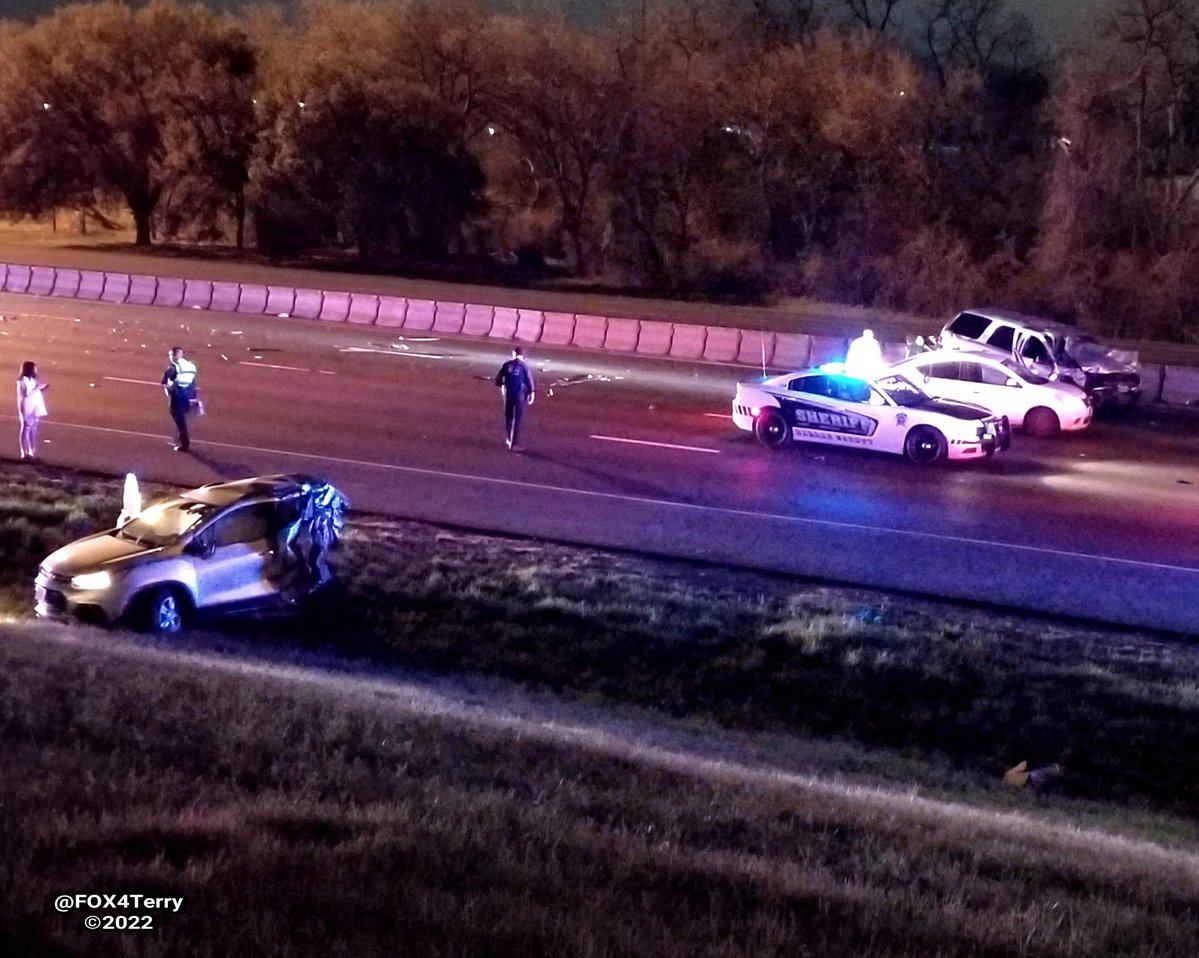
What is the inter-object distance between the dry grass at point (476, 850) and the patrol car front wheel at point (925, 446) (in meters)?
13.1

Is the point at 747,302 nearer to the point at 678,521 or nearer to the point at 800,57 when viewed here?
the point at 800,57

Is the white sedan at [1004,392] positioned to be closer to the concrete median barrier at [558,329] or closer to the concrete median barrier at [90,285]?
the concrete median barrier at [558,329]

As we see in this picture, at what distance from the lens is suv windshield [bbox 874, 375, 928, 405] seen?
22.3m

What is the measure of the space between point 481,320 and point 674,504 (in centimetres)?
2061

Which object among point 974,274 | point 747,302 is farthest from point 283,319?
point 974,274

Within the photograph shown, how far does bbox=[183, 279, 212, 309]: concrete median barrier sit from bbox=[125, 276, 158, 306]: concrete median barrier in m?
1.17

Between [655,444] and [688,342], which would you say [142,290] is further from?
[655,444]

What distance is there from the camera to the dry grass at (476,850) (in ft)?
16.3

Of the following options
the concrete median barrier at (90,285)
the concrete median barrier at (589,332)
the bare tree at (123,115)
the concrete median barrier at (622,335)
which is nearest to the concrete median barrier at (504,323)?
the concrete median barrier at (589,332)

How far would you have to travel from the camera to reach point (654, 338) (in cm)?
3553

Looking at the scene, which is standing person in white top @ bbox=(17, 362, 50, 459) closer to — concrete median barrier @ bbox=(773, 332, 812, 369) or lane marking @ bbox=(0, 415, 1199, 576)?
lane marking @ bbox=(0, 415, 1199, 576)

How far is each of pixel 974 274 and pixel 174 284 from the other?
25.7 meters

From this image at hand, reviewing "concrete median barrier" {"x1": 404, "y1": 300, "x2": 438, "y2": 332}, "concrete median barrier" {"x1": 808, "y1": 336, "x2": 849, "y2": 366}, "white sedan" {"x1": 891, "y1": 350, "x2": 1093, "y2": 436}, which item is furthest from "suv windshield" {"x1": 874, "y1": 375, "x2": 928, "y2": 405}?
"concrete median barrier" {"x1": 404, "y1": 300, "x2": 438, "y2": 332}

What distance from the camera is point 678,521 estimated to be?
1798 centimetres
